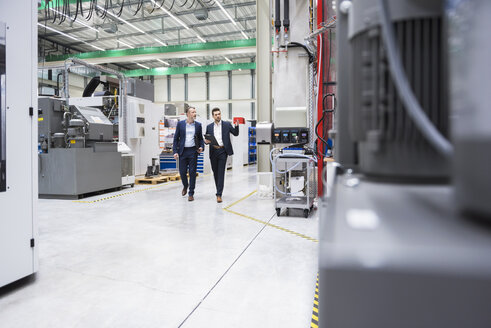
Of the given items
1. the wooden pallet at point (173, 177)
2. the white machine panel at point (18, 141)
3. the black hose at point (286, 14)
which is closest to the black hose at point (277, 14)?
the black hose at point (286, 14)

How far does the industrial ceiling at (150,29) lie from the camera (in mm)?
9836

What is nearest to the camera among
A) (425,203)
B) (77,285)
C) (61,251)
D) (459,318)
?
(459,318)

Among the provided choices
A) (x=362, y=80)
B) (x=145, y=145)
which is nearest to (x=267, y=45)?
(x=145, y=145)

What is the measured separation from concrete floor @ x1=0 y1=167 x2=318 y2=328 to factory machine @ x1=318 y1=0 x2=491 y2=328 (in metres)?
1.39

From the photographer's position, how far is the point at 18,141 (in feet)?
6.55

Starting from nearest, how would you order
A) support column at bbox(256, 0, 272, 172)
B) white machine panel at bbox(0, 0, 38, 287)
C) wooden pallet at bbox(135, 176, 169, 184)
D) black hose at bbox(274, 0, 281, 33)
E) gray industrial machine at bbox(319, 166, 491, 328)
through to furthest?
gray industrial machine at bbox(319, 166, 491, 328) → white machine panel at bbox(0, 0, 38, 287) → black hose at bbox(274, 0, 281, 33) → support column at bbox(256, 0, 272, 172) → wooden pallet at bbox(135, 176, 169, 184)

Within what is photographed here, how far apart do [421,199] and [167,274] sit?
2.09m

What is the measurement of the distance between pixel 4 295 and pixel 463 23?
96.0 inches

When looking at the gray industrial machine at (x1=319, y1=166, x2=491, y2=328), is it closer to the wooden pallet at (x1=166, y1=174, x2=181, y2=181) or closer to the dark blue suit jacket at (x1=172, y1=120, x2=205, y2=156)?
the dark blue suit jacket at (x1=172, y1=120, x2=205, y2=156)

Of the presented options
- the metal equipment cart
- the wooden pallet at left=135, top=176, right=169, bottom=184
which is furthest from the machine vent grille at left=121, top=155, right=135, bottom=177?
the metal equipment cart

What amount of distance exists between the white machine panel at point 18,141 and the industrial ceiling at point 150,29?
7483 mm

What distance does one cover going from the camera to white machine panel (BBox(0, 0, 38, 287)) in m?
1.91

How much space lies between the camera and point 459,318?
0.99 ft

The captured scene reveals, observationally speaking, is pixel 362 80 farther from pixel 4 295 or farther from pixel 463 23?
pixel 4 295
